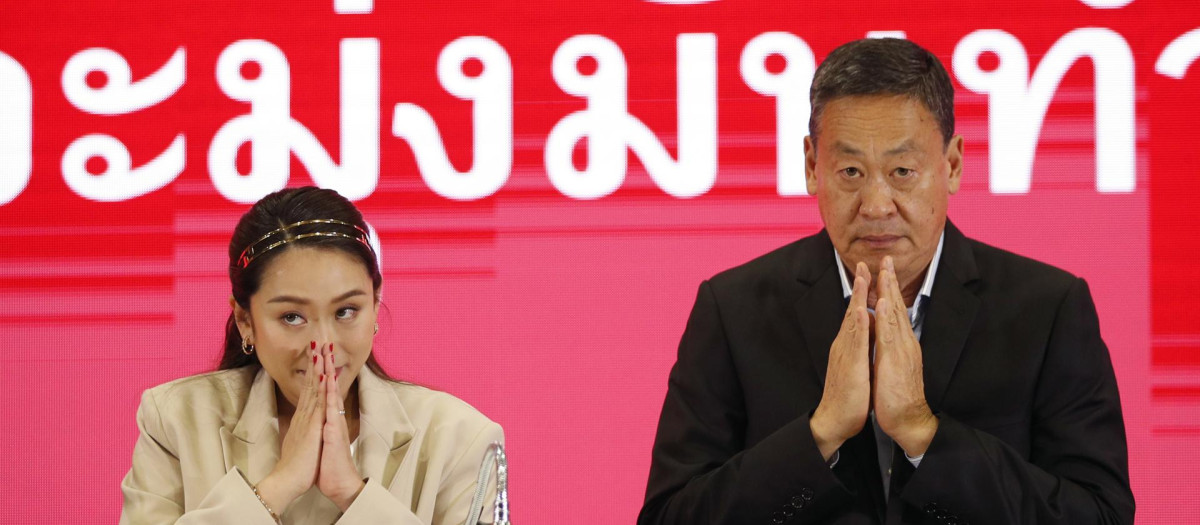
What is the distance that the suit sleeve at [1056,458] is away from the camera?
7.06 feet

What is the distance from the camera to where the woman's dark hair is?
2566mm

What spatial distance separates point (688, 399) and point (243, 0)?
1.93m

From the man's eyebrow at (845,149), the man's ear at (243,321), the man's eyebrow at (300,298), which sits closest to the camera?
the man's eyebrow at (845,149)

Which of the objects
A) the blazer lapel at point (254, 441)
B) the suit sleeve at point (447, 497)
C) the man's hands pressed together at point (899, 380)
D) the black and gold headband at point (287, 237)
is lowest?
the suit sleeve at point (447, 497)

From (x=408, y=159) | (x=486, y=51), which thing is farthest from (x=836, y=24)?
(x=408, y=159)

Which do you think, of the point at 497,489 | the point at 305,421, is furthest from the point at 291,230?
the point at 497,489

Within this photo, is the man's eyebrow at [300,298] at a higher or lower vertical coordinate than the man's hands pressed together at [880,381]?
higher

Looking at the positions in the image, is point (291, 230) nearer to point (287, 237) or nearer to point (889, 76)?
point (287, 237)

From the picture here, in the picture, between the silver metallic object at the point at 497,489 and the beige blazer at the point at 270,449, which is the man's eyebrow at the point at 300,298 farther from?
the silver metallic object at the point at 497,489

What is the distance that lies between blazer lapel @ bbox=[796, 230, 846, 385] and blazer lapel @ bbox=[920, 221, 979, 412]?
0.53ft

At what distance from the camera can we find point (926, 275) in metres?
2.44

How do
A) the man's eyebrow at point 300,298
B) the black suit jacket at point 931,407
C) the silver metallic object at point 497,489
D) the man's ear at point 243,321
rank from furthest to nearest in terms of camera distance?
the man's ear at point 243,321 → the man's eyebrow at point 300,298 → the black suit jacket at point 931,407 → the silver metallic object at point 497,489

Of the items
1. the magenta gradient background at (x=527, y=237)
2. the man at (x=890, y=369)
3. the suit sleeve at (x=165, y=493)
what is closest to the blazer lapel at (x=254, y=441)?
the suit sleeve at (x=165, y=493)

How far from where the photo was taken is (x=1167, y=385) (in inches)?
134
